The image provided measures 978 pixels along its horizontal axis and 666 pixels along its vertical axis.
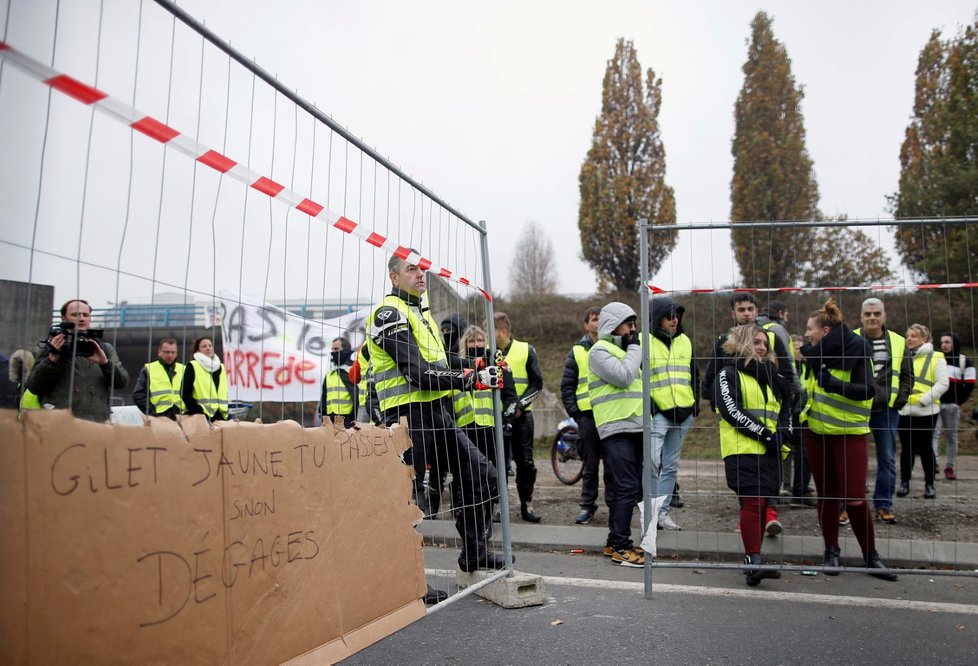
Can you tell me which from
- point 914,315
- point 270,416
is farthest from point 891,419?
point 270,416

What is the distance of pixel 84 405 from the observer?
207cm

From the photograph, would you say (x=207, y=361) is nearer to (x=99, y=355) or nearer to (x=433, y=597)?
(x=99, y=355)

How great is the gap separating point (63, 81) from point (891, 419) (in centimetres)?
727

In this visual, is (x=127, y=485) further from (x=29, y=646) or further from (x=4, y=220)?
(x=4, y=220)

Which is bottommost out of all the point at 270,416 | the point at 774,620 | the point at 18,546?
the point at 774,620

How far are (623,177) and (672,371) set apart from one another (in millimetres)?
22945

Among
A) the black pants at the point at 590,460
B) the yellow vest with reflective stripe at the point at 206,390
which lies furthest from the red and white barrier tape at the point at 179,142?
the black pants at the point at 590,460

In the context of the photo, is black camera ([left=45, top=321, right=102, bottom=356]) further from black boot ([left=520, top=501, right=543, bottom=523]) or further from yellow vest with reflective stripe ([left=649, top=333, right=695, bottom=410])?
black boot ([left=520, top=501, right=543, bottom=523])

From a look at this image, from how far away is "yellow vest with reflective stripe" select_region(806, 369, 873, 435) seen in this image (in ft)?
17.6

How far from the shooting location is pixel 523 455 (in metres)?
7.46

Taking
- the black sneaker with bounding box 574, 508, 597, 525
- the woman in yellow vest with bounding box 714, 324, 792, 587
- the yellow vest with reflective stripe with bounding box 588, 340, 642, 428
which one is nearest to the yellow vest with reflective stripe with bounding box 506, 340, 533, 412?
the black sneaker with bounding box 574, 508, 597, 525

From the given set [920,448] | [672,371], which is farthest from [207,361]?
[920,448]

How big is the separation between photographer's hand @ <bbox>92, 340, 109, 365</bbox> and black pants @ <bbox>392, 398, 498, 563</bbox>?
1.82m

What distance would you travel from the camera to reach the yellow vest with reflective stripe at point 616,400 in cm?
588
